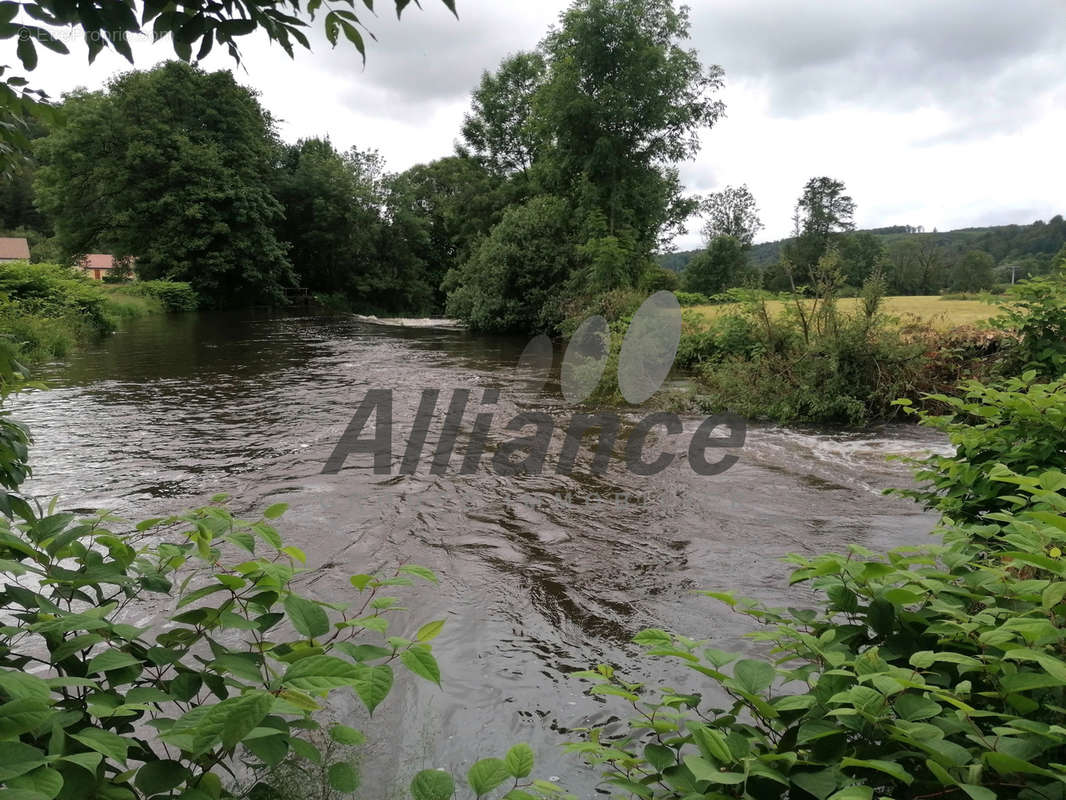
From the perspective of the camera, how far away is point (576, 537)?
17.3 feet

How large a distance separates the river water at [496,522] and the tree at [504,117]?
34.2 metres

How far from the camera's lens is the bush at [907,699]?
48.4 inches

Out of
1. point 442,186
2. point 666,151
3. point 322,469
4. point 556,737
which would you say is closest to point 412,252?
point 442,186

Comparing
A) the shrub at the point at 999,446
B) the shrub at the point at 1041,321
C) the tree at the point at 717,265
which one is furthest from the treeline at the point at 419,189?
the tree at the point at 717,265

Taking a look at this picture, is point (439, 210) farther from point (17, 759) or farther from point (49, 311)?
point (17, 759)

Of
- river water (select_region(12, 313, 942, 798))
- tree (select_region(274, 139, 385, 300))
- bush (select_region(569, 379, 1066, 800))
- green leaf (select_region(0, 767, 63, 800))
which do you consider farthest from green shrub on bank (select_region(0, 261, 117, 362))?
tree (select_region(274, 139, 385, 300))

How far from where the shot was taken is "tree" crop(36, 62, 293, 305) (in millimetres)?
34688

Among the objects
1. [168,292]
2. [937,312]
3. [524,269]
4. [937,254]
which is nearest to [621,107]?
[524,269]

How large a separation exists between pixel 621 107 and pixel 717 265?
3151 cm

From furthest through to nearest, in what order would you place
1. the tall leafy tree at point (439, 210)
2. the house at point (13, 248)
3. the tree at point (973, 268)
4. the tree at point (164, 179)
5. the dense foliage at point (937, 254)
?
the tree at point (973, 268) < the dense foliage at point (937, 254) < the house at point (13, 248) < the tall leafy tree at point (439, 210) < the tree at point (164, 179)

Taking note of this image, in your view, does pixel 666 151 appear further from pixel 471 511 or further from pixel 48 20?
pixel 48 20

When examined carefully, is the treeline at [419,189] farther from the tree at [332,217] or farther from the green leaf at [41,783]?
the green leaf at [41,783]

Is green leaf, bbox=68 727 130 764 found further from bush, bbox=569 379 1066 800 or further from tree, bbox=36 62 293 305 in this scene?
tree, bbox=36 62 293 305

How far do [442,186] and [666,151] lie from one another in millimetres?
27747
